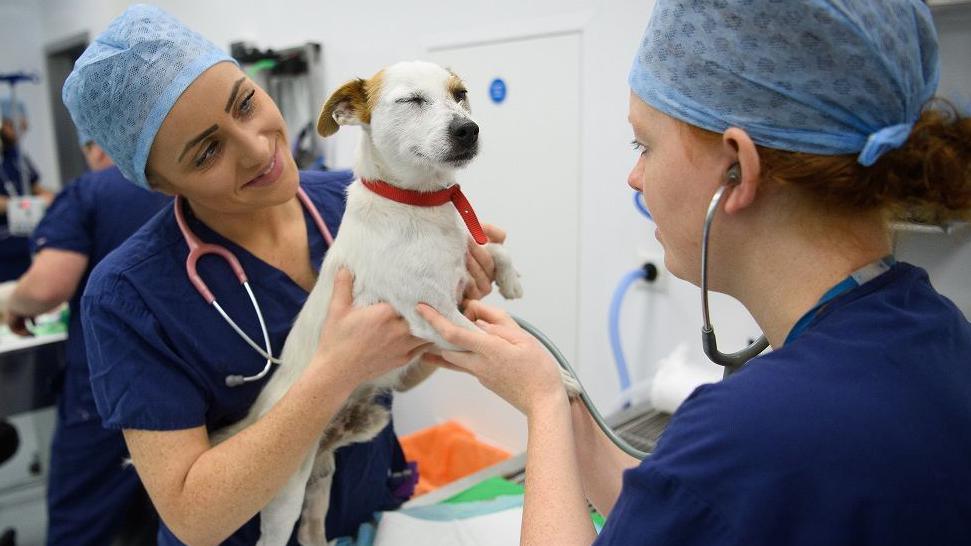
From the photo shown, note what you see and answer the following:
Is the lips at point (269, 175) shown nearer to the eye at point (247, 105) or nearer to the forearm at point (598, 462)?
the eye at point (247, 105)

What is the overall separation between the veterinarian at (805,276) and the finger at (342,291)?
45 cm

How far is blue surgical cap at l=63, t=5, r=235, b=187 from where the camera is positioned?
94cm

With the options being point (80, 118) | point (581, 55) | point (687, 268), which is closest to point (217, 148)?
point (80, 118)

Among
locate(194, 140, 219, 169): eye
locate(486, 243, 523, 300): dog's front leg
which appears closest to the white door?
locate(486, 243, 523, 300): dog's front leg

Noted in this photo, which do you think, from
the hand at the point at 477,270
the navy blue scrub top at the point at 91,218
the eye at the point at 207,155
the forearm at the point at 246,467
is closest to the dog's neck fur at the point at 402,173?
the hand at the point at 477,270

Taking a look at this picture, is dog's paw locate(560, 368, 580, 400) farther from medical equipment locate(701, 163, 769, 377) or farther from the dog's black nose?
the dog's black nose

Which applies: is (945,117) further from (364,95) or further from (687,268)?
(364,95)

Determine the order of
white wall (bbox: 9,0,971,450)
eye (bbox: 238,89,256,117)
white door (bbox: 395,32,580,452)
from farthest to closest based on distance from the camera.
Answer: white door (bbox: 395,32,580,452)
white wall (bbox: 9,0,971,450)
eye (bbox: 238,89,256,117)

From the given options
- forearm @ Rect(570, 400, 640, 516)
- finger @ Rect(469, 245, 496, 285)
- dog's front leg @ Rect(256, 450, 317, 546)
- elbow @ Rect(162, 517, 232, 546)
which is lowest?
dog's front leg @ Rect(256, 450, 317, 546)

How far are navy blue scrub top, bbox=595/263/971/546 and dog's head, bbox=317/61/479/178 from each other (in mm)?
610

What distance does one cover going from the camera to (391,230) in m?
1.08

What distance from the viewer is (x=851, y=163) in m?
0.61

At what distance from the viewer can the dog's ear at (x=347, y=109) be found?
1.08 metres

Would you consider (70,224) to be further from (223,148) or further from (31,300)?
(223,148)
